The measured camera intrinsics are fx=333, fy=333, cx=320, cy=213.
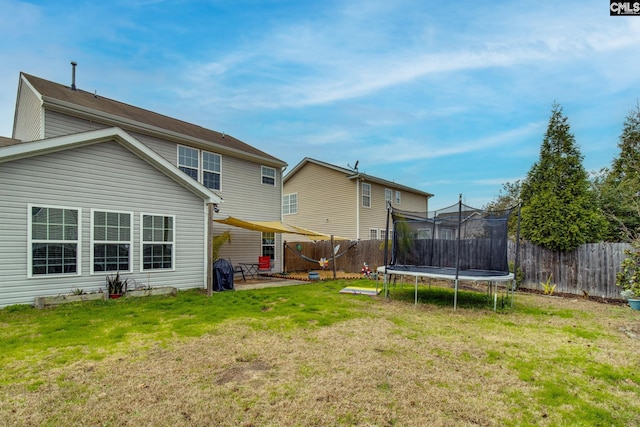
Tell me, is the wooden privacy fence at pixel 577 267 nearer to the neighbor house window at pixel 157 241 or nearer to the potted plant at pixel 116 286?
the neighbor house window at pixel 157 241

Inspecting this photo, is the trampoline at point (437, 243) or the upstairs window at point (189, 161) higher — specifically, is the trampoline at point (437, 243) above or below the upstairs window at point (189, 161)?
below

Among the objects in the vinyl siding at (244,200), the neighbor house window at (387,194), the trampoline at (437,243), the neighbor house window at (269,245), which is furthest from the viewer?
the neighbor house window at (387,194)

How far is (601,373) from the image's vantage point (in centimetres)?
380

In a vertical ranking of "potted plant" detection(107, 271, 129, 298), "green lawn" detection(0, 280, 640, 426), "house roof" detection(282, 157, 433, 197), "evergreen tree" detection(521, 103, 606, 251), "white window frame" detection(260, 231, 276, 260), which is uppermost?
"house roof" detection(282, 157, 433, 197)

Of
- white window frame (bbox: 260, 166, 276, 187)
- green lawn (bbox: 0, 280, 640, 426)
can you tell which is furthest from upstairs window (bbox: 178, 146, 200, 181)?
green lawn (bbox: 0, 280, 640, 426)

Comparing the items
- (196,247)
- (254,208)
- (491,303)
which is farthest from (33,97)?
(491,303)

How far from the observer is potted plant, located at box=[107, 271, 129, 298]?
773cm

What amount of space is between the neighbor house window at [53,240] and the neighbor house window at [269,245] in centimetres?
721

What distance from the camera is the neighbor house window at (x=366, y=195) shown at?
1839 cm

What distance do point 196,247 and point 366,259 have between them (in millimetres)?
8049

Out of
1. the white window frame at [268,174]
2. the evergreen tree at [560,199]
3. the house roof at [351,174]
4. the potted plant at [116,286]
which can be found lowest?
the potted plant at [116,286]

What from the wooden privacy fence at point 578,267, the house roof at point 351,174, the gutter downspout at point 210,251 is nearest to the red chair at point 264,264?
the gutter downspout at point 210,251

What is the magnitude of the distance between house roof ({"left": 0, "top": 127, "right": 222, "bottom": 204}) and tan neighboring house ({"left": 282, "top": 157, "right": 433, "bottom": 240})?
965cm

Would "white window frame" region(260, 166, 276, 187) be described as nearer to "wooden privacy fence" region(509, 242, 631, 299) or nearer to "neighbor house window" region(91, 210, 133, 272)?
"neighbor house window" region(91, 210, 133, 272)
